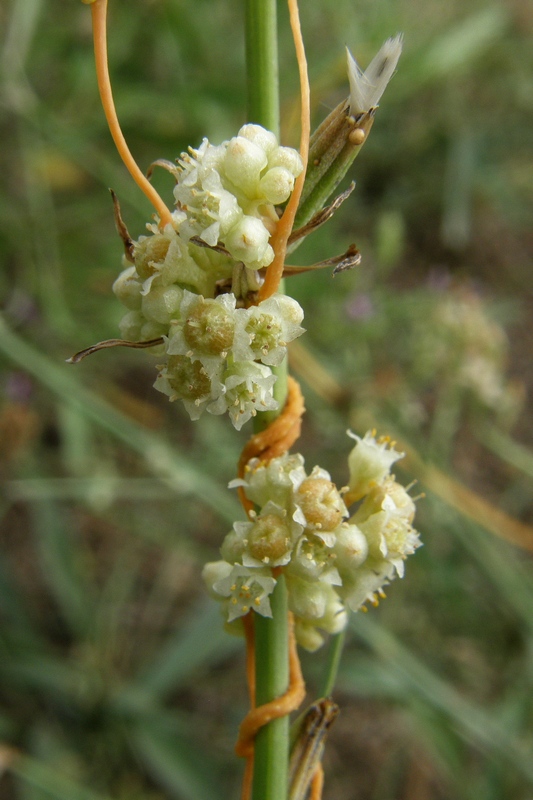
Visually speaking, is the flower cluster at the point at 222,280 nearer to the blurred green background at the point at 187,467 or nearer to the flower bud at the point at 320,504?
the flower bud at the point at 320,504

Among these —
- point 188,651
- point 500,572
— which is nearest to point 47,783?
point 188,651

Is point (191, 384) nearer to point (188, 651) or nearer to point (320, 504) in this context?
point (320, 504)

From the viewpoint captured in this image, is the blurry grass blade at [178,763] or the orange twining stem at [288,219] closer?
the orange twining stem at [288,219]

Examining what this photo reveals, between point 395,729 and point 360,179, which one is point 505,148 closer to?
point 360,179

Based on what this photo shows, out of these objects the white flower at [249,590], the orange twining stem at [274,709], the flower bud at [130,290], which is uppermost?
the flower bud at [130,290]

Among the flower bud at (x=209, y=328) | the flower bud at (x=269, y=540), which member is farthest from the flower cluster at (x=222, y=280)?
the flower bud at (x=269, y=540)

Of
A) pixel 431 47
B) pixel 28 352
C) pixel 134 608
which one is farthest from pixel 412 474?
pixel 431 47

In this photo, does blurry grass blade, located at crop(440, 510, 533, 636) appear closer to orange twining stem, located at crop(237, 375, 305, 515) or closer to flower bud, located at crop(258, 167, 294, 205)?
orange twining stem, located at crop(237, 375, 305, 515)
